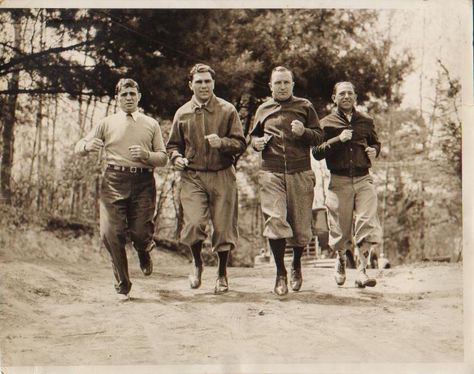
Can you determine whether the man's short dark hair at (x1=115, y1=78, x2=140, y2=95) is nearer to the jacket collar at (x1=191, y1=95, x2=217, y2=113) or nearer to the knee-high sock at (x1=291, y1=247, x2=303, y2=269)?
the jacket collar at (x1=191, y1=95, x2=217, y2=113)

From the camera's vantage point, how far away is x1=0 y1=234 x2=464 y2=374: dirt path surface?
500 cm

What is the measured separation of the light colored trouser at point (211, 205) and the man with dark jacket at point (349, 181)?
2.64 ft

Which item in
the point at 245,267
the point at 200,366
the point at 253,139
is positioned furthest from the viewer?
the point at 245,267

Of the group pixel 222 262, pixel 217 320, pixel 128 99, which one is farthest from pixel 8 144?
pixel 217 320

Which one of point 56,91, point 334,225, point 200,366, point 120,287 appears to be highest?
point 56,91

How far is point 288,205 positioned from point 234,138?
2.19 feet

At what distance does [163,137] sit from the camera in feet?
18.0

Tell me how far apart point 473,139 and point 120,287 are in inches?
122

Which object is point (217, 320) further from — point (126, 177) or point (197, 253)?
point (126, 177)

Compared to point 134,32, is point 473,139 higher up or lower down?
lower down

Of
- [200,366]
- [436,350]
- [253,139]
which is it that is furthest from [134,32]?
[436,350]

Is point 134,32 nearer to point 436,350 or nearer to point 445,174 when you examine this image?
point 445,174

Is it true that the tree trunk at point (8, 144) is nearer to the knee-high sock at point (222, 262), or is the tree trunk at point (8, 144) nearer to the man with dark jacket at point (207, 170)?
the man with dark jacket at point (207, 170)

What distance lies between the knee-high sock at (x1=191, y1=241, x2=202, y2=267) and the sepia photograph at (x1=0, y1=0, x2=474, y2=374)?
0.02 metres
